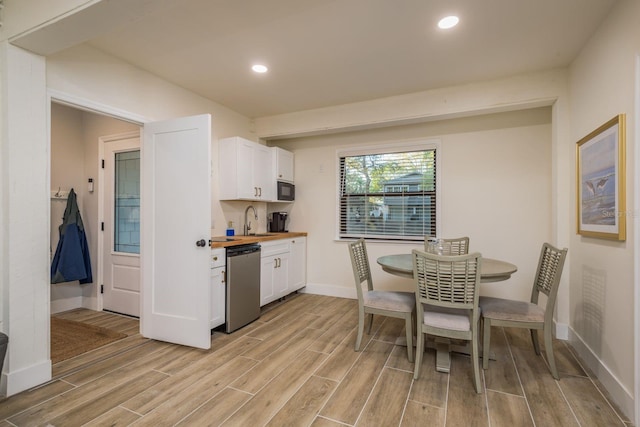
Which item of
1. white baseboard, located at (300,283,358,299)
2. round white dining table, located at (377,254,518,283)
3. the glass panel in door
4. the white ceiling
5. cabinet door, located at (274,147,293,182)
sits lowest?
white baseboard, located at (300,283,358,299)

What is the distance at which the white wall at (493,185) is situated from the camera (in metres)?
3.49

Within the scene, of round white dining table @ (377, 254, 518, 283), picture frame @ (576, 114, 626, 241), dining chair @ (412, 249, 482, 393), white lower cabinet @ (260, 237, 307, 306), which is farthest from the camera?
white lower cabinet @ (260, 237, 307, 306)

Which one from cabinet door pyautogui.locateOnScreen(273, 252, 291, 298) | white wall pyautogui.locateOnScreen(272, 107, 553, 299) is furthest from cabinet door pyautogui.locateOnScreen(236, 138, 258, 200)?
white wall pyautogui.locateOnScreen(272, 107, 553, 299)

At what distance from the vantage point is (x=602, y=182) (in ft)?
7.28

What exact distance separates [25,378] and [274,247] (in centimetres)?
244

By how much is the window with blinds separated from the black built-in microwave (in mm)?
786

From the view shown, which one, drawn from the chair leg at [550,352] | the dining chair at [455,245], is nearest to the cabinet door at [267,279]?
the dining chair at [455,245]

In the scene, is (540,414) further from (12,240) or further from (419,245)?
(12,240)

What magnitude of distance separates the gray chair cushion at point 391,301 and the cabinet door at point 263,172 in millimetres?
2112

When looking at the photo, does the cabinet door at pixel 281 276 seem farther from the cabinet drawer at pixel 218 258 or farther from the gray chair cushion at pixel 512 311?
the gray chair cushion at pixel 512 311

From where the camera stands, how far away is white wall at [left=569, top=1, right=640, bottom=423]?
185 centimetres

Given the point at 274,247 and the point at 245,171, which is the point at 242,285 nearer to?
the point at 274,247

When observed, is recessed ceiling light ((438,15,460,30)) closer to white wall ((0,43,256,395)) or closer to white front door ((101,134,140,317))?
white wall ((0,43,256,395))

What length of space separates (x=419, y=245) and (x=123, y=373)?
3.40 metres
